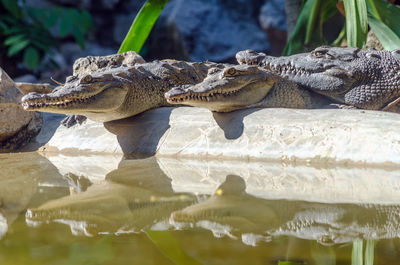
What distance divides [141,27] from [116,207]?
2794 mm

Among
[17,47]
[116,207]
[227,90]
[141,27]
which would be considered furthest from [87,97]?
[17,47]

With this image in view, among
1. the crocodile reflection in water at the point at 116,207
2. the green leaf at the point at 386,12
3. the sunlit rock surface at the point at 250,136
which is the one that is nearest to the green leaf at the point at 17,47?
the sunlit rock surface at the point at 250,136

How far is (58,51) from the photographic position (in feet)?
35.4

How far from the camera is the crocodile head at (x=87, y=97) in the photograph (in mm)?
3152

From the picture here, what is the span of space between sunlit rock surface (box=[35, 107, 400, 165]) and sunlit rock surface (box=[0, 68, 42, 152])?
231 mm

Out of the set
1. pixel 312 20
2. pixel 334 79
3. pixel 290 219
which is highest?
pixel 312 20

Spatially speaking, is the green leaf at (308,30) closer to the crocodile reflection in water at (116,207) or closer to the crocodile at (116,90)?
the crocodile at (116,90)

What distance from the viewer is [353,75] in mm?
3352

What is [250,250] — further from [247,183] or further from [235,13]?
[235,13]

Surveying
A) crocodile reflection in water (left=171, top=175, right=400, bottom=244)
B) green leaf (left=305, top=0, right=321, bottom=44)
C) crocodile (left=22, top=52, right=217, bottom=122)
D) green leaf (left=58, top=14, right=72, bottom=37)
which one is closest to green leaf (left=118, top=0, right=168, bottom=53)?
crocodile (left=22, top=52, right=217, bottom=122)

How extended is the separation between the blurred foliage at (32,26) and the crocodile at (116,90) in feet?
19.4

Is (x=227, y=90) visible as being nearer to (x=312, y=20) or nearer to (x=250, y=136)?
(x=250, y=136)

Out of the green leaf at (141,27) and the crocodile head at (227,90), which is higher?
the green leaf at (141,27)

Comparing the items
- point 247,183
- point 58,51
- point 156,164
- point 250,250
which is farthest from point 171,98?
point 58,51
